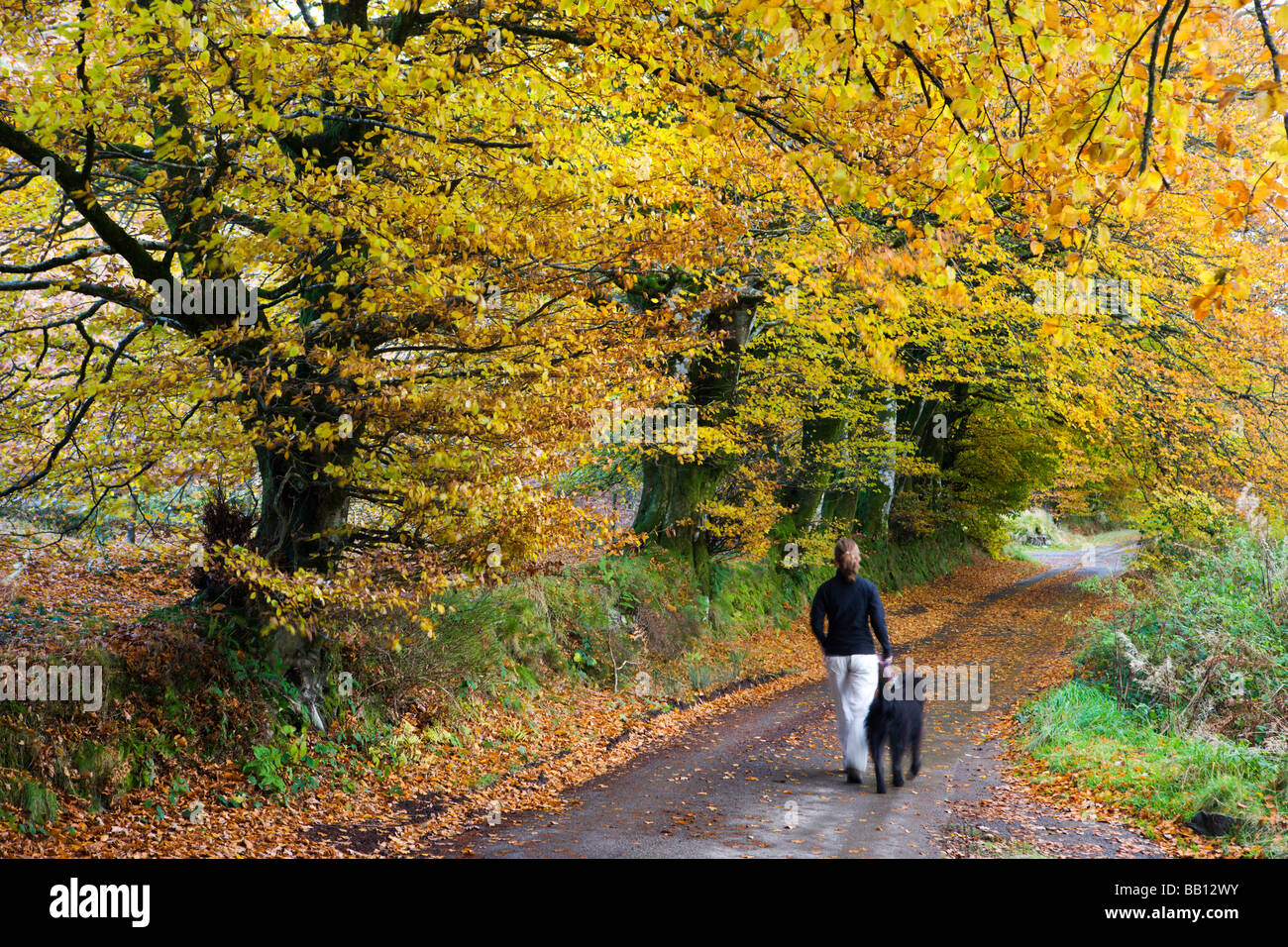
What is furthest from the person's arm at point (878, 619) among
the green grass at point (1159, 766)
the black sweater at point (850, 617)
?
the green grass at point (1159, 766)

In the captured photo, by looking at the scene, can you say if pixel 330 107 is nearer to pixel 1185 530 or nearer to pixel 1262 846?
pixel 1262 846

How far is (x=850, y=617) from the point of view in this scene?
7395 mm

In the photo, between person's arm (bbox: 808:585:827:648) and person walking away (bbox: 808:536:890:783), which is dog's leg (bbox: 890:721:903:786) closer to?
person walking away (bbox: 808:536:890:783)

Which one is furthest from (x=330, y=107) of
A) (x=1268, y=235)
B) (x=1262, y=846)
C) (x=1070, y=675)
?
(x=1268, y=235)

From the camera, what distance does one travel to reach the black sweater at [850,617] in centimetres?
738

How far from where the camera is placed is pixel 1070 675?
43.0ft

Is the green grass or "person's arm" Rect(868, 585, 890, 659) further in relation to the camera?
"person's arm" Rect(868, 585, 890, 659)

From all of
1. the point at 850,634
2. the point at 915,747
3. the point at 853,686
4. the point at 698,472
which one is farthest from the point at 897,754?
the point at 698,472

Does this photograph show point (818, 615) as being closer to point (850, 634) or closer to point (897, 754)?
point (850, 634)

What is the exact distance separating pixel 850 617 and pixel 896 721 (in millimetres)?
1087

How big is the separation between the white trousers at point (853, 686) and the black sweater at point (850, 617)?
0.08 m

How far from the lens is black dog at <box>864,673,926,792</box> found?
7.47 metres

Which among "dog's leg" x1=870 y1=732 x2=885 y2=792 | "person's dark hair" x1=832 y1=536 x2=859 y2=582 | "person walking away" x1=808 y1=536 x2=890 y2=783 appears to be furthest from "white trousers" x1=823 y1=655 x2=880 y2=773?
"person's dark hair" x1=832 y1=536 x2=859 y2=582

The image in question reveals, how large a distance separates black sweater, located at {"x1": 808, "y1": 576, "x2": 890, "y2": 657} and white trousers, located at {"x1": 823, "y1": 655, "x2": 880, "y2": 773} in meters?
0.08
